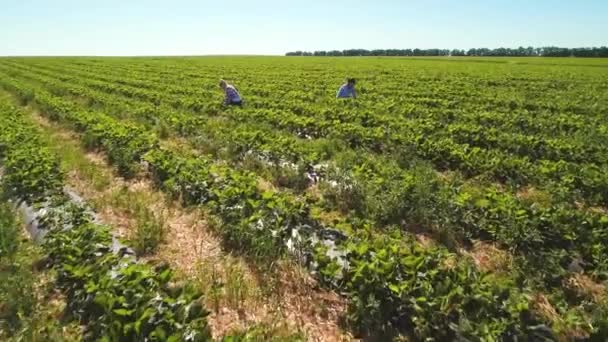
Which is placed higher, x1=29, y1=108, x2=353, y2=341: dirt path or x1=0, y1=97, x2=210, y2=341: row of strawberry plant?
x1=0, y1=97, x2=210, y2=341: row of strawberry plant

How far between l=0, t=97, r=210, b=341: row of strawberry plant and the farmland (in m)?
0.02

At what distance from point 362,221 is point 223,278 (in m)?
1.79

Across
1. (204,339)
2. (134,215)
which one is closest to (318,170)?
(134,215)

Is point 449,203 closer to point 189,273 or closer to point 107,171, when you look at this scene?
point 189,273

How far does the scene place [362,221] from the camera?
5.14 metres

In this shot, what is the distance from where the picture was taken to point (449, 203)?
18.4 feet

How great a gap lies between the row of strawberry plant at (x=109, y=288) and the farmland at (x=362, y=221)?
16 mm

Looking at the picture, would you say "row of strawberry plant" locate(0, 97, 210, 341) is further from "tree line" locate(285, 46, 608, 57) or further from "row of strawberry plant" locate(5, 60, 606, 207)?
"tree line" locate(285, 46, 608, 57)

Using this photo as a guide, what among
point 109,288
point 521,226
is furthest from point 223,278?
point 521,226

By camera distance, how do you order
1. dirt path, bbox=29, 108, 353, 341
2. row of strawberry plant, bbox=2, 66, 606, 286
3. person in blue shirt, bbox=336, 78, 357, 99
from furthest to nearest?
person in blue shirt, bbox=336, 78, 357, 99, row of strawberry plant, bbox=2, 66, 606, 286, dirt path, bbox=29, 108, 353, 341

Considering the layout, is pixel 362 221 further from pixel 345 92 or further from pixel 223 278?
pixel 345 92

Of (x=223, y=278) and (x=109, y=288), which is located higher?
(x=109, y=288)

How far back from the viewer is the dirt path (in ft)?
12.6

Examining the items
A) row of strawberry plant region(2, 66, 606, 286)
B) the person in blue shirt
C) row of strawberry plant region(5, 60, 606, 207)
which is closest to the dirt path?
row of strawberry plant region(2, 66, 606, 286)
